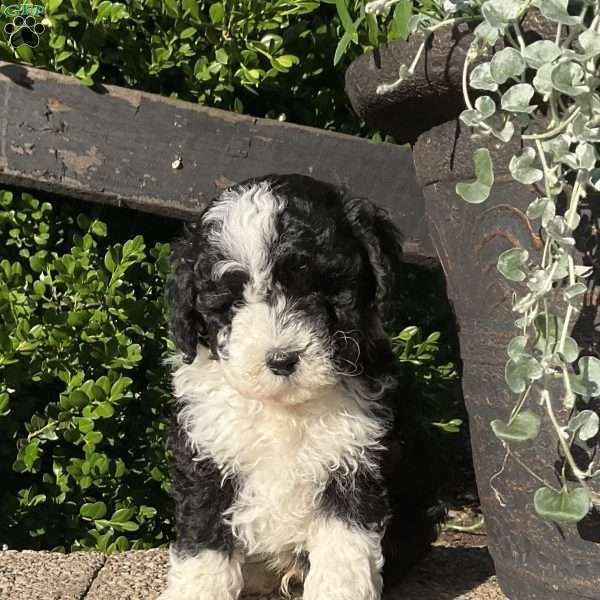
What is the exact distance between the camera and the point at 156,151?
419cm

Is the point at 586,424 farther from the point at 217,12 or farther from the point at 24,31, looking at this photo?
the point at 24,31

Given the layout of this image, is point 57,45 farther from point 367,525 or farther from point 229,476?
point 367,525

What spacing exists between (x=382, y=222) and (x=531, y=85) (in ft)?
2.64

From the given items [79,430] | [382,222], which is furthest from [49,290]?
[382,222]

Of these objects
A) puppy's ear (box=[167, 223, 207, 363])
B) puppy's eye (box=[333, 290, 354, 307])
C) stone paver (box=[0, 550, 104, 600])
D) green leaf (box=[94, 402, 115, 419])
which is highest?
puppy's eye (box=[333, 290, 354, 307])

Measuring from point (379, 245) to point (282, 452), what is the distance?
74cm

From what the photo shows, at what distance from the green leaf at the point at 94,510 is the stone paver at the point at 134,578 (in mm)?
319

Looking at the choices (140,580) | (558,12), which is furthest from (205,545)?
(558,12)

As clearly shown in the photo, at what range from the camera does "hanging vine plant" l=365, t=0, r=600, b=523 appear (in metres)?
2.58

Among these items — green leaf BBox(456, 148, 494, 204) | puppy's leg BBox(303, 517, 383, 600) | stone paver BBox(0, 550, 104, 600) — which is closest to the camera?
green leaf BBox(456, 148, 494, 204)

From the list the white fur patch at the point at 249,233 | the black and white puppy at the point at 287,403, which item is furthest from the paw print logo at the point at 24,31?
the white fur patch at the point at 249,233

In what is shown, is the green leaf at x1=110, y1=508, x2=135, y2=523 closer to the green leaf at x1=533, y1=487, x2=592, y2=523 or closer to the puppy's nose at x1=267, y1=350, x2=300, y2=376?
the puppy's nose at x1=267, y1=350, x2=300, y2=376

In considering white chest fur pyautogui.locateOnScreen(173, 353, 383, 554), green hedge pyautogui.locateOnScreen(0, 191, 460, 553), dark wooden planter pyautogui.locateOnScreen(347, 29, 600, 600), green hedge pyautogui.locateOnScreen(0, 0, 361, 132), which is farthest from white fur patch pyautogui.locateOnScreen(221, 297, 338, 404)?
green hedge pyautogui.locateOnScreen(0, 0, 361, 132)

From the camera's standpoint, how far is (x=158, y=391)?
4461mm
